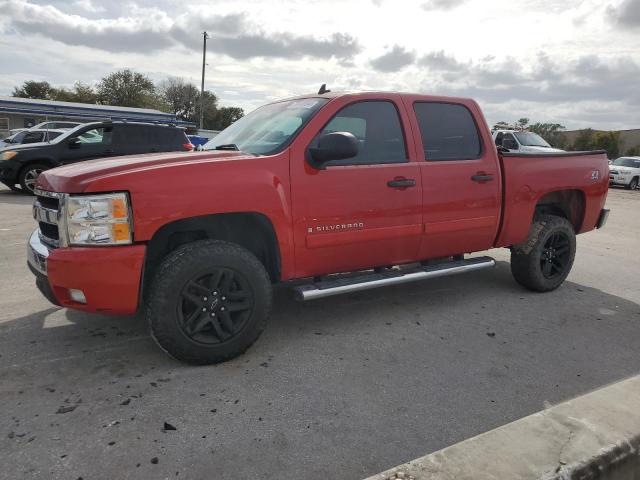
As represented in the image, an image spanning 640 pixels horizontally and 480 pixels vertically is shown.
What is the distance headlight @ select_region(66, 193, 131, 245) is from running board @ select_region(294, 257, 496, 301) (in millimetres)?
1324

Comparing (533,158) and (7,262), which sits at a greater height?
(533,158)

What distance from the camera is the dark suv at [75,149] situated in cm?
1134

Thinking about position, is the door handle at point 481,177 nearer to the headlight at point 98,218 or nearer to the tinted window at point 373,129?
the tinted window at point 373,129

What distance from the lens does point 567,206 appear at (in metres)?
5.36

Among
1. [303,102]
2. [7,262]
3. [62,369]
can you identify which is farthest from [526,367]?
[7,262]

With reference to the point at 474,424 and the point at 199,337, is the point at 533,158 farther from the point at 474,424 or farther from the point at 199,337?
the point at 199,337

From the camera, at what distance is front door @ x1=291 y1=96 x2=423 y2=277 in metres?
3.53

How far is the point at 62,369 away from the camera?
124 inches

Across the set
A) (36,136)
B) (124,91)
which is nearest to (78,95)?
(124,91)

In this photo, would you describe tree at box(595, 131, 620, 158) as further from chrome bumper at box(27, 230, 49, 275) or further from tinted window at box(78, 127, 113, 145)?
chrome bumper at box(27, 230, 49, 275)

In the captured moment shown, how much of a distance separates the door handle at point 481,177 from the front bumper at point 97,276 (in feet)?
9.38

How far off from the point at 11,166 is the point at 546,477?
12660mm

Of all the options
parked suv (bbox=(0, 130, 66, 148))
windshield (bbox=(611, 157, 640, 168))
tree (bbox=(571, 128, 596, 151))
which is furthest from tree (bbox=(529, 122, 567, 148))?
parked suv (bbox=(0, 130, 66, 148))

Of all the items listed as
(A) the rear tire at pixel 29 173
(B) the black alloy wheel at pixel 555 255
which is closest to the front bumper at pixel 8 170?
(A) the rear tire at pixel 29 173
